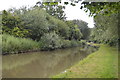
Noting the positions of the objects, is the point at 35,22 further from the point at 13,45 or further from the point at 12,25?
the point at 13,45

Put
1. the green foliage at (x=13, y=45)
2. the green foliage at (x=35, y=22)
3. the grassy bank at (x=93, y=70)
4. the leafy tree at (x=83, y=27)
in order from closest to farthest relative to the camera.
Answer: the grassy bank at (x=93, y=70)
the green foliage at (x=13, y=45)
the green foliage at (x=35, y=22)
the leafy tree at (x=83, y=27)

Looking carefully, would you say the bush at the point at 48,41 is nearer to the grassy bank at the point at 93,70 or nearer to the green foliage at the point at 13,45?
the green foliage at the point at 13,45

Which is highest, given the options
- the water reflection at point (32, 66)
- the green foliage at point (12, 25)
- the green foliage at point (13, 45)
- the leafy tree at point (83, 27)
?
the leafy tree at point (83, 27)

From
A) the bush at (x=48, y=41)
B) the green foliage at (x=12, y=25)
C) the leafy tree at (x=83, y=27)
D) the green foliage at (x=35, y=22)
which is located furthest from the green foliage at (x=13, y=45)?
the leafy tree at (x=83, y=27)

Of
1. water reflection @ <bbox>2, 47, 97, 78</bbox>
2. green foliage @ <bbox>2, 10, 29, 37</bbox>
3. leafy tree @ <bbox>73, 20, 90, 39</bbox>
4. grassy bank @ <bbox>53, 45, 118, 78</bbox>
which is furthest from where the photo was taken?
leafy tree @ <bbox>73, 20, 90, 39</bbox>

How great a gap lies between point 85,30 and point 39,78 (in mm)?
71415

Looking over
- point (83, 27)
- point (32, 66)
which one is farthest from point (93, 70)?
point (83, 27)

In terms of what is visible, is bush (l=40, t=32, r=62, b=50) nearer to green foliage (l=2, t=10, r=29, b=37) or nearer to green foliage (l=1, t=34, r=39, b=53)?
green foliage (l=1, t=34, r=39, b=53)

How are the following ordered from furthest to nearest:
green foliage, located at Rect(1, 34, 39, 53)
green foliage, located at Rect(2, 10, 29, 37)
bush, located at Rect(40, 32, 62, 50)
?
bush, located at Rect(40, 32, 62, 50) → green foliage, located at Rect(2, 10, 29, 37) → green foliage, located at Rect(1, 34, 39, 53)

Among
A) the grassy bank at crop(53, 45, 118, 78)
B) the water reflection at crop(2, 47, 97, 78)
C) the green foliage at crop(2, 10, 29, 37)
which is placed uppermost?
the green foliage at crop(2, 10, 29, 37)

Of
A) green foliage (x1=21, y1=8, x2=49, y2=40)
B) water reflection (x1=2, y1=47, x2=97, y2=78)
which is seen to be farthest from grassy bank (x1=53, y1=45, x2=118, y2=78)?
green foliage (x1=21, y1=8, x2=49, y2=40)

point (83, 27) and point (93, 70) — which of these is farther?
point (83, 27)

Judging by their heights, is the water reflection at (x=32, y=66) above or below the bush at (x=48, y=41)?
below

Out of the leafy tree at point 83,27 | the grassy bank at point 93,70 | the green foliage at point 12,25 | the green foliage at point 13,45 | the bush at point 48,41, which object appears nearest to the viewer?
the grassy bank at point 93,70
